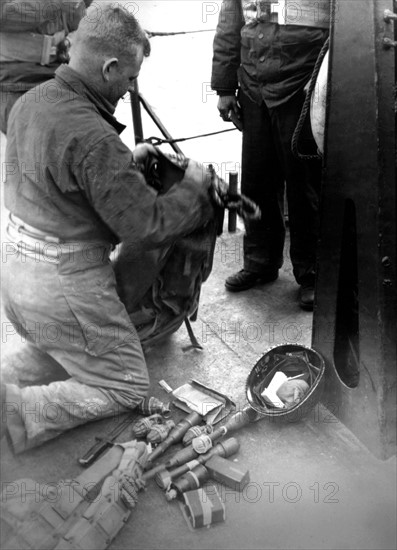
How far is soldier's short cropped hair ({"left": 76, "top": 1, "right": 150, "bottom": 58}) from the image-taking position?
2.82 m

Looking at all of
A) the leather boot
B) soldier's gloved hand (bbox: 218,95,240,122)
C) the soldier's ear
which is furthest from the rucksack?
soldier's gloved hand (bbox: 218,95,240,122)

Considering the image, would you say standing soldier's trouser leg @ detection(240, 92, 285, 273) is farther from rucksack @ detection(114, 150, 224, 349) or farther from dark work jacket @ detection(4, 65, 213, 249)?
dark work jacket @ detection(4, 65, 213, 249)

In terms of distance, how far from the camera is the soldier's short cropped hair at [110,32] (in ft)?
9.27

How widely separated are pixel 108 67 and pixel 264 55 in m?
1.21

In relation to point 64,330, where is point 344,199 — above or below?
above

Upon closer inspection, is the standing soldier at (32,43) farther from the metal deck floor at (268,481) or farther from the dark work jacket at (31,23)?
the metal deck floor at (268,481)

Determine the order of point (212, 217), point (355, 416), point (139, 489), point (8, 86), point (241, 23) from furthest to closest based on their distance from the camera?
1. point (8, 86)
2. point (241, 23)
3. point (212, 217)
4. point (355, 416)
5. point (139, 489)

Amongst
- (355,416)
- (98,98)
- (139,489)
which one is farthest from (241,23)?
(139,489)

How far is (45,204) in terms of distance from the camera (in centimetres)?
294

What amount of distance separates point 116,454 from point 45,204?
1.17m

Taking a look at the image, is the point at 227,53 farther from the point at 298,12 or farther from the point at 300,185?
the point at 300,185

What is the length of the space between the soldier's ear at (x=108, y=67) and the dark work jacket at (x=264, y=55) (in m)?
1.17

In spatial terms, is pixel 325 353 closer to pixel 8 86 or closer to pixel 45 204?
pixel 45 204

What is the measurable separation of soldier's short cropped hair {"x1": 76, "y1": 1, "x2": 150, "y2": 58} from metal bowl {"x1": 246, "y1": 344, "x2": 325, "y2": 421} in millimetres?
1643
